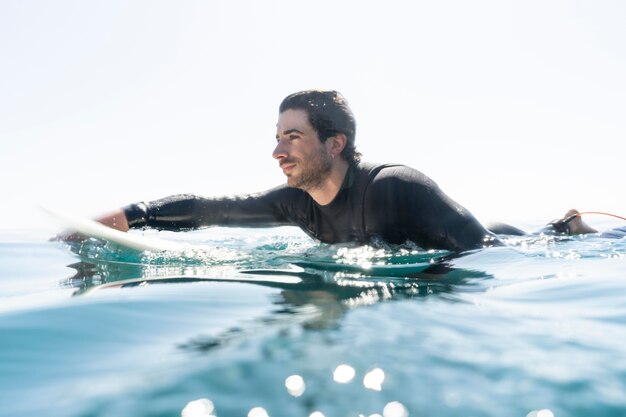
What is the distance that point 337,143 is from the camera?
486 cm

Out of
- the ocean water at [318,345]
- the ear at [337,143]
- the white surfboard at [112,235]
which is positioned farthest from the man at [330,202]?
the ocean water at [318,345]

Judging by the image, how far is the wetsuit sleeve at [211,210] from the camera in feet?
16.5

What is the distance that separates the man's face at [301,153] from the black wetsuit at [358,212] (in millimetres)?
271

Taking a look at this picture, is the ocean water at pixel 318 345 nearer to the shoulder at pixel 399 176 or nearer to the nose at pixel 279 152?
the shoulder at pixel 399 176

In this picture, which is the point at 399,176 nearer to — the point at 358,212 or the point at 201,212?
the point at 358,212

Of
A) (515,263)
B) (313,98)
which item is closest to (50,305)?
(515,263)

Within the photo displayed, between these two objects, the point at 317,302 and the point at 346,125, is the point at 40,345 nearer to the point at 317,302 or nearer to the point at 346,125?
the point at 317,302

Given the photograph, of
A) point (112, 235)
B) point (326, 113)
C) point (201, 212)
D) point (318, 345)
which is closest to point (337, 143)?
point (326, 113)

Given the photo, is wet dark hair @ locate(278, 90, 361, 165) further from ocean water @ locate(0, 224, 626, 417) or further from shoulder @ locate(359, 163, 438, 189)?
ocean water @ locate(0, 224, 626, 417)

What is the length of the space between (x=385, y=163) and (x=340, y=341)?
3.12 meters

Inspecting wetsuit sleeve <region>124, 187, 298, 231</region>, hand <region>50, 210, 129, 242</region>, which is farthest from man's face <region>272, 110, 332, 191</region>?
hand <region>50, 210, 129, 242</region>

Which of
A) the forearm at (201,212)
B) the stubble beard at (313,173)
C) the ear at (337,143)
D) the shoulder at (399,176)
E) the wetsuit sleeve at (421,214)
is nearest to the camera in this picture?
the wetsuit sleeve at (421,214)

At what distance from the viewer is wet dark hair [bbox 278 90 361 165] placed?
15.8ft

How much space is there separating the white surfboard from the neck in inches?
51.5
